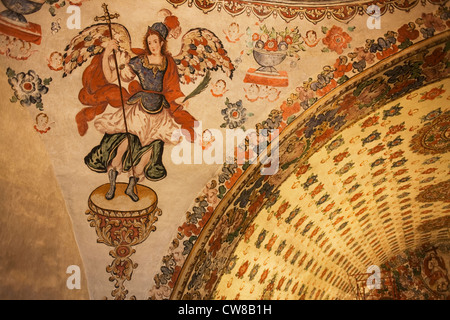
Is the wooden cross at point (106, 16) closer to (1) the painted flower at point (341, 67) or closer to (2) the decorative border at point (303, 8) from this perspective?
(2) the decorative border at point (303, 8)

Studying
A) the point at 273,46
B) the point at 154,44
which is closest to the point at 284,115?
the point at 273,46

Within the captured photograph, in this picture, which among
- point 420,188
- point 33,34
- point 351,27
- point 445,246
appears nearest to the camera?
point 33,34

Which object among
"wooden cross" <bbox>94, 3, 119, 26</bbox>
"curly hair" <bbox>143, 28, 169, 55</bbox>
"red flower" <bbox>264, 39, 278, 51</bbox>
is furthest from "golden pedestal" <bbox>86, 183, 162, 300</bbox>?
"red flower" <bbox>264, 39, 278, 51</bbox>

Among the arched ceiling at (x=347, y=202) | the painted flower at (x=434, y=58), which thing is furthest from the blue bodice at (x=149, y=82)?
the painted flower at (x=434, y=58)

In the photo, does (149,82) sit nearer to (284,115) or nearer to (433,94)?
(284,115)

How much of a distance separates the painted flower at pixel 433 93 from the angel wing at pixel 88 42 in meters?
4.86

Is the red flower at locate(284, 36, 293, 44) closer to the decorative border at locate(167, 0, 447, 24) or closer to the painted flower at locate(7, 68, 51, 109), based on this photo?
the decorative border at locate(167, 0, 447, 24)

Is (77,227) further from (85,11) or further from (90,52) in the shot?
(85,11)

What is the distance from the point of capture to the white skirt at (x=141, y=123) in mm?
6312

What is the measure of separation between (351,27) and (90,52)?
3394 mm

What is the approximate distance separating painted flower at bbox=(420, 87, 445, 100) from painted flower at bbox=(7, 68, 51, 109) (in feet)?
19.1

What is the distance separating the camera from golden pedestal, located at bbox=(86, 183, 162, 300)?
6.52 m
